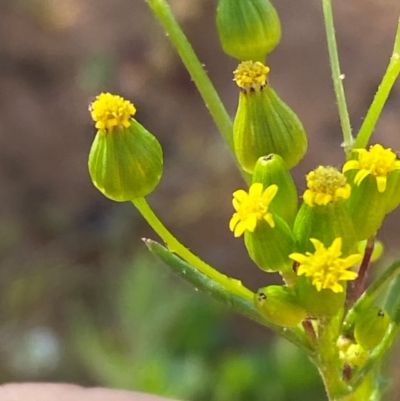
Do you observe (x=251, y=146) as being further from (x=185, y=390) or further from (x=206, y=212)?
(x=206, y=212)

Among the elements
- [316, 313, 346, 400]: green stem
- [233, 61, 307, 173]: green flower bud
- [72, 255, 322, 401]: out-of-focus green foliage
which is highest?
[233, 61, 307, 173]: green flower bud

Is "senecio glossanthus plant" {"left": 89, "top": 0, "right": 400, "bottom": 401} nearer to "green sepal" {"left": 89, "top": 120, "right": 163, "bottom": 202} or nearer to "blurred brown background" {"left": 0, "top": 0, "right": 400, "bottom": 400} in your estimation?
"green sepal" {"left": 89, "top": 120, "right": 163, "bottom": 202}

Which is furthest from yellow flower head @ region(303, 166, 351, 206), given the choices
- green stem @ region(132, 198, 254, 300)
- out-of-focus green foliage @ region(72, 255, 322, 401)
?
out-of-focus green foliage @ region(72, 255, 322, 401)

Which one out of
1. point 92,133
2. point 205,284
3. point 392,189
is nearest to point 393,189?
point 392,189

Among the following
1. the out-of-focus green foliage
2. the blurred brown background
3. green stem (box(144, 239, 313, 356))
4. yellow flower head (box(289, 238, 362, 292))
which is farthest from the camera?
the blurred brown background

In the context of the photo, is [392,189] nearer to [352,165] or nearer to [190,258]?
[352,165]

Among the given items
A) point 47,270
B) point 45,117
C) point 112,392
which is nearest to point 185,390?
point 112,392
